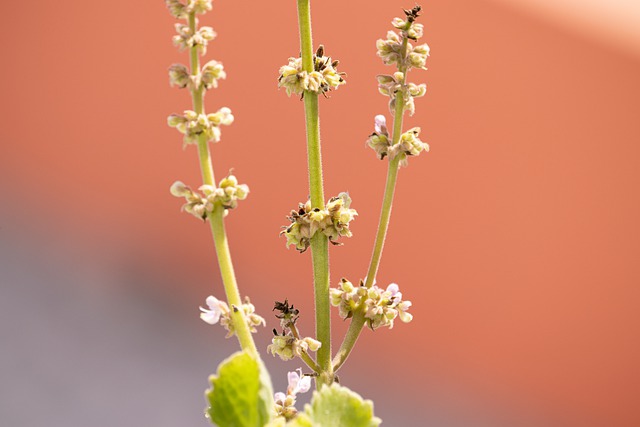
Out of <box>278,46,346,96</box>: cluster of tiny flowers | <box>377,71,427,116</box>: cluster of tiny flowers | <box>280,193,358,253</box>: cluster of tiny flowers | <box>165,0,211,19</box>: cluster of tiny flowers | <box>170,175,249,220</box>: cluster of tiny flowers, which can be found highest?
<box>377,71,427,116</box>: cluster of tiny flowers

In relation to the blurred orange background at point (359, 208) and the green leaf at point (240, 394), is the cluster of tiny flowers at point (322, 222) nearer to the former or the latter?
the green leaf at point (240, 394)
